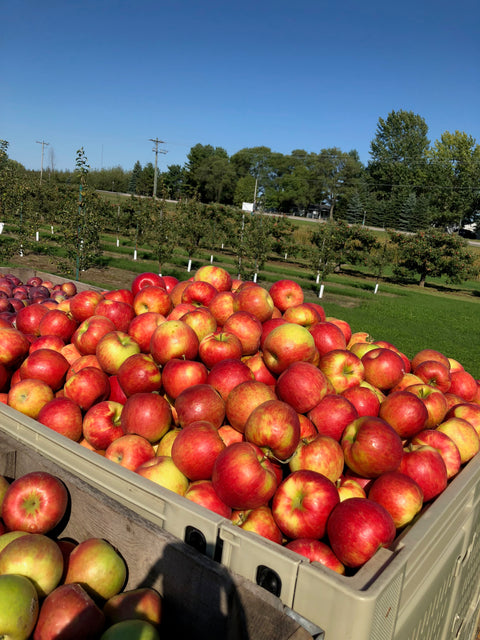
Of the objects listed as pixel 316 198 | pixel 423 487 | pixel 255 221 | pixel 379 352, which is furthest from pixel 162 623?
pixel 316 198

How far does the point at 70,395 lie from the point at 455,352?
1202 centimetres

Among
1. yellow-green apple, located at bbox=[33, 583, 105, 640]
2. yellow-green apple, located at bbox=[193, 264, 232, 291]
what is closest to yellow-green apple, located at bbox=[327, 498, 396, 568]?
yellow-green apple, located at bbox=[33, 583, 105, 640]

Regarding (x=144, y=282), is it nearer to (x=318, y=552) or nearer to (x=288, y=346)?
(x=288, y=346)

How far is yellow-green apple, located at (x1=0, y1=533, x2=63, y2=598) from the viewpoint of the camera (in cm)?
164

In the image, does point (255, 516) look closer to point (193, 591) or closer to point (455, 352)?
point (193, 591)

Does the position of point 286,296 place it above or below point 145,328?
above

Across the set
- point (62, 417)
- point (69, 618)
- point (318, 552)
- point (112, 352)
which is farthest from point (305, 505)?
point (112, 352)

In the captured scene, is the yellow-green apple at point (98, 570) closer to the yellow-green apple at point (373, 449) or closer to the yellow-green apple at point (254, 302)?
the yellow-green apple at point (373, 449)

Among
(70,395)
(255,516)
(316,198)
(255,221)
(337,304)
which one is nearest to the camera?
(255,516)

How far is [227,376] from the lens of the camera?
8.47 ft

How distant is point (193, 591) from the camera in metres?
1.47

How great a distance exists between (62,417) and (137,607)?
1264 mm

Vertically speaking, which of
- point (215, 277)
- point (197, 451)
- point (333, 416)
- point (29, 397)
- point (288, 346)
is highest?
point (215, 277)

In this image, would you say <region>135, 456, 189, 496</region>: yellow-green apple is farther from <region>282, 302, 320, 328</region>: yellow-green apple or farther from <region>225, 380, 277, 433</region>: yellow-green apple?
<region>282, 302, 320, 328</region>: yellow-green apple
